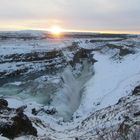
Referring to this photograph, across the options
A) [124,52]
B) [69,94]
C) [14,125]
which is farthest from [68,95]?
[124,52]

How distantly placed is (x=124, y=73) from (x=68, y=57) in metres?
15.6

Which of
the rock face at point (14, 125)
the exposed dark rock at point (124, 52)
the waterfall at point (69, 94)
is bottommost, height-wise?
the waterfall at point (69, 94)

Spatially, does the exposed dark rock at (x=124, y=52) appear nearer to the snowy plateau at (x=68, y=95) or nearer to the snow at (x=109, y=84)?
the snowy plateau at (x=68, y=95)

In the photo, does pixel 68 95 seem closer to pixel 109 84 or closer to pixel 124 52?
pixel 109 84

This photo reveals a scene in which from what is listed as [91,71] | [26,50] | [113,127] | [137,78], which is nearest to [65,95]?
[137,78]

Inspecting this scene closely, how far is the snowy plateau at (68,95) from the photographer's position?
16969 mm

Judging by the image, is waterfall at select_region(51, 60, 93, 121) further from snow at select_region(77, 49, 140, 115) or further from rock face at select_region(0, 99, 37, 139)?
rock face at select_region(0, 99, 37, 139)

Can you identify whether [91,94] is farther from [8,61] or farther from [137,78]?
[8,61]

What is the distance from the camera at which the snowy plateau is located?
16969 millimetres

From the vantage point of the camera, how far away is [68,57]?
173ft

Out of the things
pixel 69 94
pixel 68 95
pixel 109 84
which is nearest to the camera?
pixel 68 95

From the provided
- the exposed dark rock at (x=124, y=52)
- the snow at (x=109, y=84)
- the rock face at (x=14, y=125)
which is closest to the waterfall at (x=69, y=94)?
the snow at (x=109, y=84)

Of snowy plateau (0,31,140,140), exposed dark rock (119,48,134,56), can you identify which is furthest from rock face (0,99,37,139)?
exposed dark rock (119,48,134,56)

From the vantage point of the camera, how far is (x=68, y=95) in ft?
110
